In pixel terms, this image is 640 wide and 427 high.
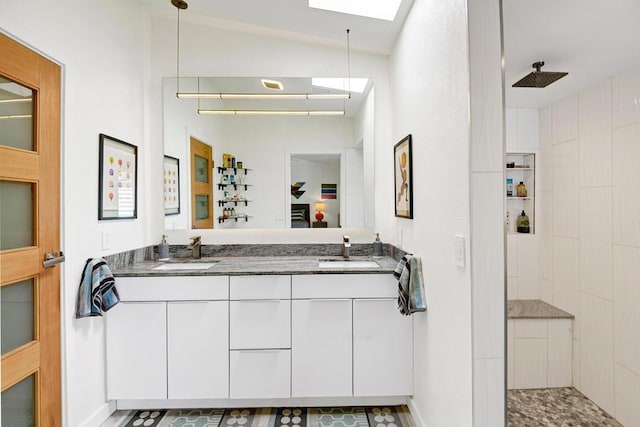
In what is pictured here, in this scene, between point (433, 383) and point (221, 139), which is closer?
point (433, 383)

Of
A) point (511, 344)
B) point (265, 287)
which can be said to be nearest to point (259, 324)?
point (265, 287)

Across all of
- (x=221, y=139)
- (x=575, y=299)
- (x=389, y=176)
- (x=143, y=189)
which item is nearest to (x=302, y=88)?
(x=221, y=139)

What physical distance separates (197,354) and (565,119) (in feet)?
9.03

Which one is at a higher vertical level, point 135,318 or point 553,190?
point 553,190

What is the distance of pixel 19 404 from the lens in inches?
59.8

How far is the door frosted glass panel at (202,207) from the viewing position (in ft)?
8.89

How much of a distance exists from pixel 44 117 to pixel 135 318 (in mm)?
1254

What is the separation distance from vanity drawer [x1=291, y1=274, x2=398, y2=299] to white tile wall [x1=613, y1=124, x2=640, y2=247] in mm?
1277

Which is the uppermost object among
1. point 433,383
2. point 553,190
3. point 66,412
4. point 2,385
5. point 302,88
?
point 302,88

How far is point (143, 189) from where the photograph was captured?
2.57 m

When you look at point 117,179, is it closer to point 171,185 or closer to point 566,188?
point 171,185

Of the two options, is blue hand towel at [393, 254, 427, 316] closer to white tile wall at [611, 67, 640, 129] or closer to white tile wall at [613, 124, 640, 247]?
white tile wall at [613, 124, 640, 247]

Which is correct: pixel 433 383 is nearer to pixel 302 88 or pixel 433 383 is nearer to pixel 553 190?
pixel 553 190

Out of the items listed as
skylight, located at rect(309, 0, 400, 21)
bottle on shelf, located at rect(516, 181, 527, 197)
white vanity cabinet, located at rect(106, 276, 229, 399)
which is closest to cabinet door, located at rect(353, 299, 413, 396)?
white vanity cabinet, located at rect(106, 276, 229, 399)
